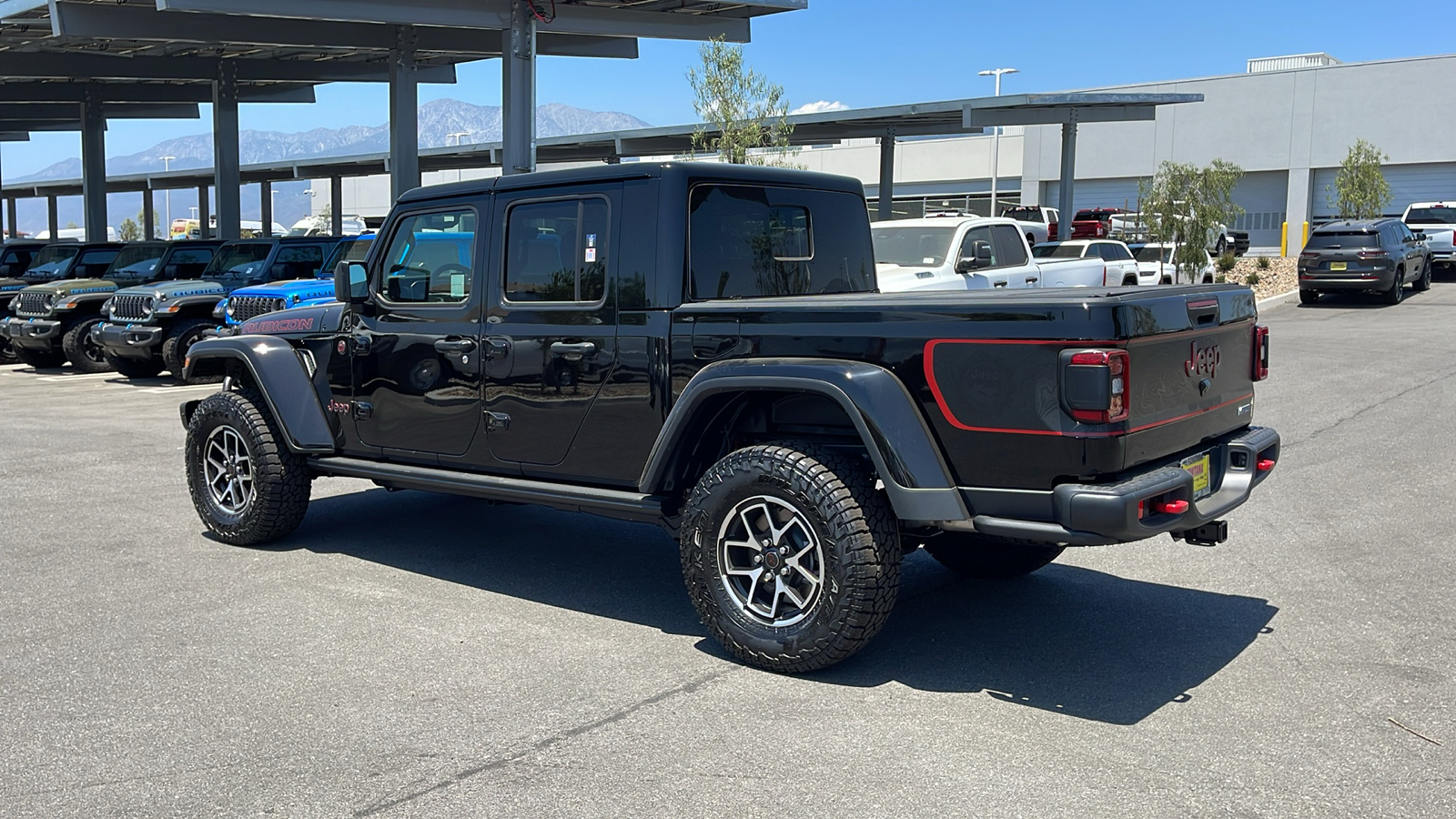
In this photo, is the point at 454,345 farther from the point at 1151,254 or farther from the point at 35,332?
the point at 1151,254

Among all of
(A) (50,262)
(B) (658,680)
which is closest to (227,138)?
(A) (50,262)

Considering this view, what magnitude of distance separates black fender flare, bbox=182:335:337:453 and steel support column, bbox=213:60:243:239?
98.3 feet

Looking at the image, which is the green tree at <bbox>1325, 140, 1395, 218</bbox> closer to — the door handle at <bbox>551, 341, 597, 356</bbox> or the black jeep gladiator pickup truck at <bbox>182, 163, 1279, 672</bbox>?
the black jeep gladiator pickup truck at <bbox>182, 163, 1279, 672</bbox>

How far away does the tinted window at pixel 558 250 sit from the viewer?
5.79m

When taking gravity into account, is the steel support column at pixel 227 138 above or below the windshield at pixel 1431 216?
above

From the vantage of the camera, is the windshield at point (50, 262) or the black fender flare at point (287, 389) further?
the windshield at point (50, 262)

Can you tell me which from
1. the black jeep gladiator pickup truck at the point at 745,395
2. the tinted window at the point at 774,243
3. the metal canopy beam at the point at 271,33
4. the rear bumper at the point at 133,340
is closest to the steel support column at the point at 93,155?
the metal canopy beam at the point at 271,33

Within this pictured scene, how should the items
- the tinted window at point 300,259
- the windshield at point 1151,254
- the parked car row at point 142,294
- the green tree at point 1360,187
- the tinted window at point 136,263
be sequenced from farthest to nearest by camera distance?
the green tree at point 1360,187
the windshield at point 1151,254
the tinted window at point 136,263
the tinted window at point 300,259
the parked car row at point 142,294

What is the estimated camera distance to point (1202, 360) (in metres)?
5.13

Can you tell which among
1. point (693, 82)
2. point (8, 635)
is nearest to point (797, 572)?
point (8, 635)

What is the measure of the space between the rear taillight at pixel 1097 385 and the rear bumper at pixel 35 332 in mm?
17987

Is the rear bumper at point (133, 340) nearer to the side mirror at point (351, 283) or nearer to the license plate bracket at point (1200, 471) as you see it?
the side mirror at point (351, 283)

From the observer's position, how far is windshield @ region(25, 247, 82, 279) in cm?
2153

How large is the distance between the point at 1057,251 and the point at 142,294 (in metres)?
17.8
